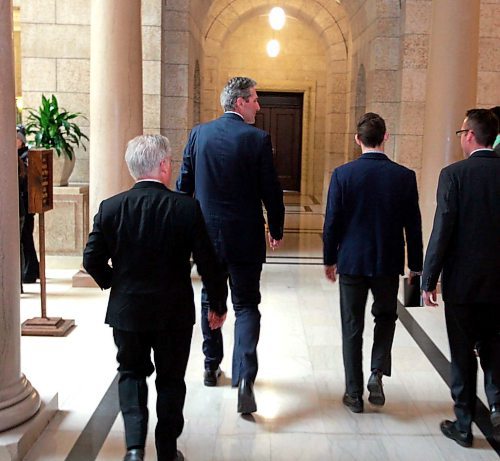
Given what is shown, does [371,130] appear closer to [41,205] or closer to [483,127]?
[483,127]

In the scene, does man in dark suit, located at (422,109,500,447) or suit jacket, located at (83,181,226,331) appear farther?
man in dark suit, located at (422,109,500,447)

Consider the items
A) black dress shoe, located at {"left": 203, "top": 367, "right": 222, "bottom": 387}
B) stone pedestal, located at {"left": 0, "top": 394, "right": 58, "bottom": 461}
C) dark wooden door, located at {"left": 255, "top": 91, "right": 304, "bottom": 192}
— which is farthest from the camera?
dark wooden door, located at {"left": 255, "top": 91, "right": 304, "bottom": 192}

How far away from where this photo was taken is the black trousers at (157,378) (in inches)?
122

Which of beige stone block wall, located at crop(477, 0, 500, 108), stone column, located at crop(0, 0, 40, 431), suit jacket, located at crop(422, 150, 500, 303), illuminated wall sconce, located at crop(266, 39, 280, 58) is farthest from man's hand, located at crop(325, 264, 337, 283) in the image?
illuminated wall sconce, located at crop(266, 39, 280, 58)

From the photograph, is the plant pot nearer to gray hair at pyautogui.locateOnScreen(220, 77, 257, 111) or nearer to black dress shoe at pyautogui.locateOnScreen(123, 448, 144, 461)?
gray hair at pyautogui.locateOnScreen(220, 77, 257, 111)

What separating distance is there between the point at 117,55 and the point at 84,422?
4.14 metres

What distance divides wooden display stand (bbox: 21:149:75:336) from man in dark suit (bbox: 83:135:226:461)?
2604 mm

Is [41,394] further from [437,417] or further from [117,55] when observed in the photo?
[117,55]

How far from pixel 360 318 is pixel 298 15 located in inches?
551

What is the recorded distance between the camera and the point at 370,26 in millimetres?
10086

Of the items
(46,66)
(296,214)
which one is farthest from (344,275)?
(296,214)

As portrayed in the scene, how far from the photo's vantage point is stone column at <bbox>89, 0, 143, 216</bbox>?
22.8 feet

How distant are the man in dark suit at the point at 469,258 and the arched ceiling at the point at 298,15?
12549mm

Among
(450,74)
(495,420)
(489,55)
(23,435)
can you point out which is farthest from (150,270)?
(489,55)
